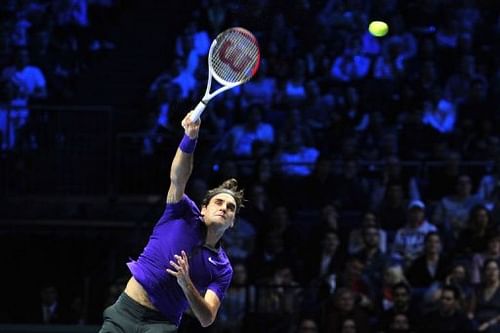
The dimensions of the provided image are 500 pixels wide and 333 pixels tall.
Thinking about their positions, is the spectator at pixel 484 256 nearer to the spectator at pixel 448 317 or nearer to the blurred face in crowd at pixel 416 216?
the spectator at pixel 448 317

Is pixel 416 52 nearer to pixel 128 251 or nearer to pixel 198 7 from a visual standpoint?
pixel 198 7

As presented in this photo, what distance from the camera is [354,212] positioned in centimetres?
1373

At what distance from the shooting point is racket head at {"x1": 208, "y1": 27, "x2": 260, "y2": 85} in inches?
328

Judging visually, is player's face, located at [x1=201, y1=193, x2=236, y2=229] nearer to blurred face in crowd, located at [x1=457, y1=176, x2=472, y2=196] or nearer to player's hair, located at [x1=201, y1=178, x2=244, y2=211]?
player's hair, located at [x1=201, y1=178, x2=244, y2=211]

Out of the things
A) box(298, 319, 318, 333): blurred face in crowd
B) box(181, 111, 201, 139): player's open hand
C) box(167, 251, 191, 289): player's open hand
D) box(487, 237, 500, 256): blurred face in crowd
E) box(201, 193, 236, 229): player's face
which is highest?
box(181, 111, 201, 139): player's open hand

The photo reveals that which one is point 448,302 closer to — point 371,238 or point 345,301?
point 345,301

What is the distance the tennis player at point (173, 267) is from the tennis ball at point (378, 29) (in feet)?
27.2

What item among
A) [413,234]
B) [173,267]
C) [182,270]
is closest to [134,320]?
[173,267]

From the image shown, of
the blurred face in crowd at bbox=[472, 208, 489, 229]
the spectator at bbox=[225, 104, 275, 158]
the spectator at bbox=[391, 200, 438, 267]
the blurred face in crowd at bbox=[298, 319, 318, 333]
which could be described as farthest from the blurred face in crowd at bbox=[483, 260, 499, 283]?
the spectator at bbox=[225, 104, 275, 158]

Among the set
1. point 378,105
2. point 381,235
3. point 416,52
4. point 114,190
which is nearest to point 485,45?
point 416,52

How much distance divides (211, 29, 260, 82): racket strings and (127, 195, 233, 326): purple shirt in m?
1.14

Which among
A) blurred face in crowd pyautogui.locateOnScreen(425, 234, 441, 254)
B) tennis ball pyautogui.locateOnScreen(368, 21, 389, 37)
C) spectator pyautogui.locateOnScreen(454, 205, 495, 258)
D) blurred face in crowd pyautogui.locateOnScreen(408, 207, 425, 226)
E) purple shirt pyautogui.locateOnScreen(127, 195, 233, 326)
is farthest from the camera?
tennis ball pyautogui.locateOnScreen(368, 21, 389, 37)

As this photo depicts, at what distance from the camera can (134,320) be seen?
764 cm

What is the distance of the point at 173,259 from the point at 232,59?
162cm
